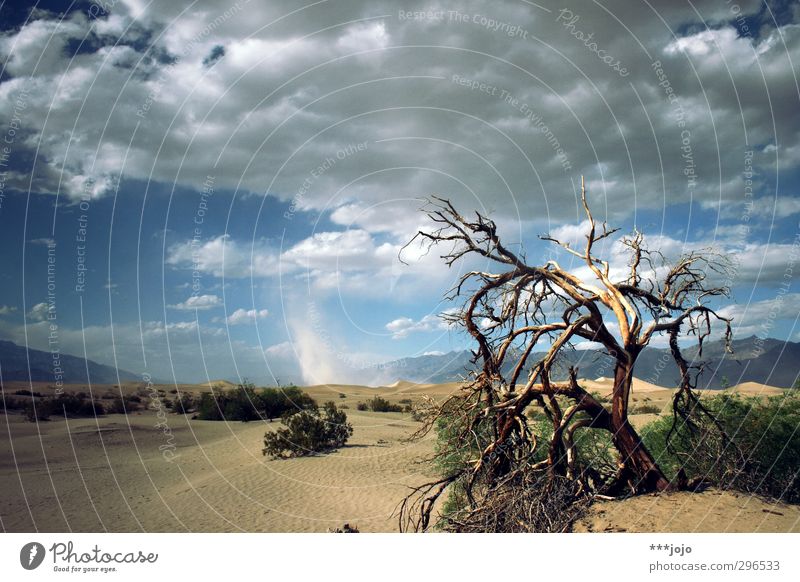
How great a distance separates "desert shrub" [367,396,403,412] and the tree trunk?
127ft

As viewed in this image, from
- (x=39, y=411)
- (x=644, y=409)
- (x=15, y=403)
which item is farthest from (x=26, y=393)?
(x=644, y=409)

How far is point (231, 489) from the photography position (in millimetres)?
20062

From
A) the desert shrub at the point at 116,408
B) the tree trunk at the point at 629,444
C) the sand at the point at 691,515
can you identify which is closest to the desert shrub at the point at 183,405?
the desert shrub at the point at 116,408

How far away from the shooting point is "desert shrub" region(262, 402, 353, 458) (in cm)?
2584

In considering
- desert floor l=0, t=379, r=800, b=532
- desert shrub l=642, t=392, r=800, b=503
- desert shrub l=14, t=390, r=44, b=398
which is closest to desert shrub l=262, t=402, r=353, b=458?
desert floor l=0, t=379, r=800, b=532

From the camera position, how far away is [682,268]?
361 inches

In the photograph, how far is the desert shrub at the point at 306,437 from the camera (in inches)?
1017

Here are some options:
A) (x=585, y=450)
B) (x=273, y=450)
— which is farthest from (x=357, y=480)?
(x=585, y=450)

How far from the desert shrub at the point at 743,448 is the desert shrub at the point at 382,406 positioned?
35.4 m

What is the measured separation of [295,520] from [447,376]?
10513mm

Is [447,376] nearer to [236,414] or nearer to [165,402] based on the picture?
[236,414]

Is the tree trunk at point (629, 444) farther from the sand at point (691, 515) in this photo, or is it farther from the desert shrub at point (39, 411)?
the desert shrub at point (39, 411)

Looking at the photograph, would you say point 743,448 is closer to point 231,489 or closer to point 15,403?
point 231,489

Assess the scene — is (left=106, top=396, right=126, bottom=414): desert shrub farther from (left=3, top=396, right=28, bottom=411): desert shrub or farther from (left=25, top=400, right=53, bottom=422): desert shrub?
(left=3, top=396, right=28, bottom=411): desert shrub
